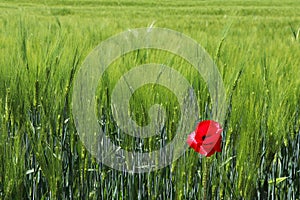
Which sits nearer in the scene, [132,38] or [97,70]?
[97,70]

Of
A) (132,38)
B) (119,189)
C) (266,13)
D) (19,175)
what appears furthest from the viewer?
(266,13)

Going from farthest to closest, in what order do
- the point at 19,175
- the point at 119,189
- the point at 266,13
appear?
the point at 266,13
the point at 119,189
the point at 19,175

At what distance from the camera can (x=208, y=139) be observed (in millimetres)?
785

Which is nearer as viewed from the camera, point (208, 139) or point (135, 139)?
point (208, 139)

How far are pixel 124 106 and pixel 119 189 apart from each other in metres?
0.17

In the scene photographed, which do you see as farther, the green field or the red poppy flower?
the green field

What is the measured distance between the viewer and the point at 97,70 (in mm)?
1004

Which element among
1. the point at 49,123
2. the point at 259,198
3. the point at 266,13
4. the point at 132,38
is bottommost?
the point at 259,198

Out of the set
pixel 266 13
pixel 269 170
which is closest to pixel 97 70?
pixel 269 170

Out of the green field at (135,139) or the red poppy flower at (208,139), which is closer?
the red poppy flower at (208,139)

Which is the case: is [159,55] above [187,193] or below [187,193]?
above

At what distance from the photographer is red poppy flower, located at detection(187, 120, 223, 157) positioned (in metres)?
0.78

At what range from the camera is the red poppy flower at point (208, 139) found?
78 cm

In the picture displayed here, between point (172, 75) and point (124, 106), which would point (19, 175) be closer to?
point (124, 106)
